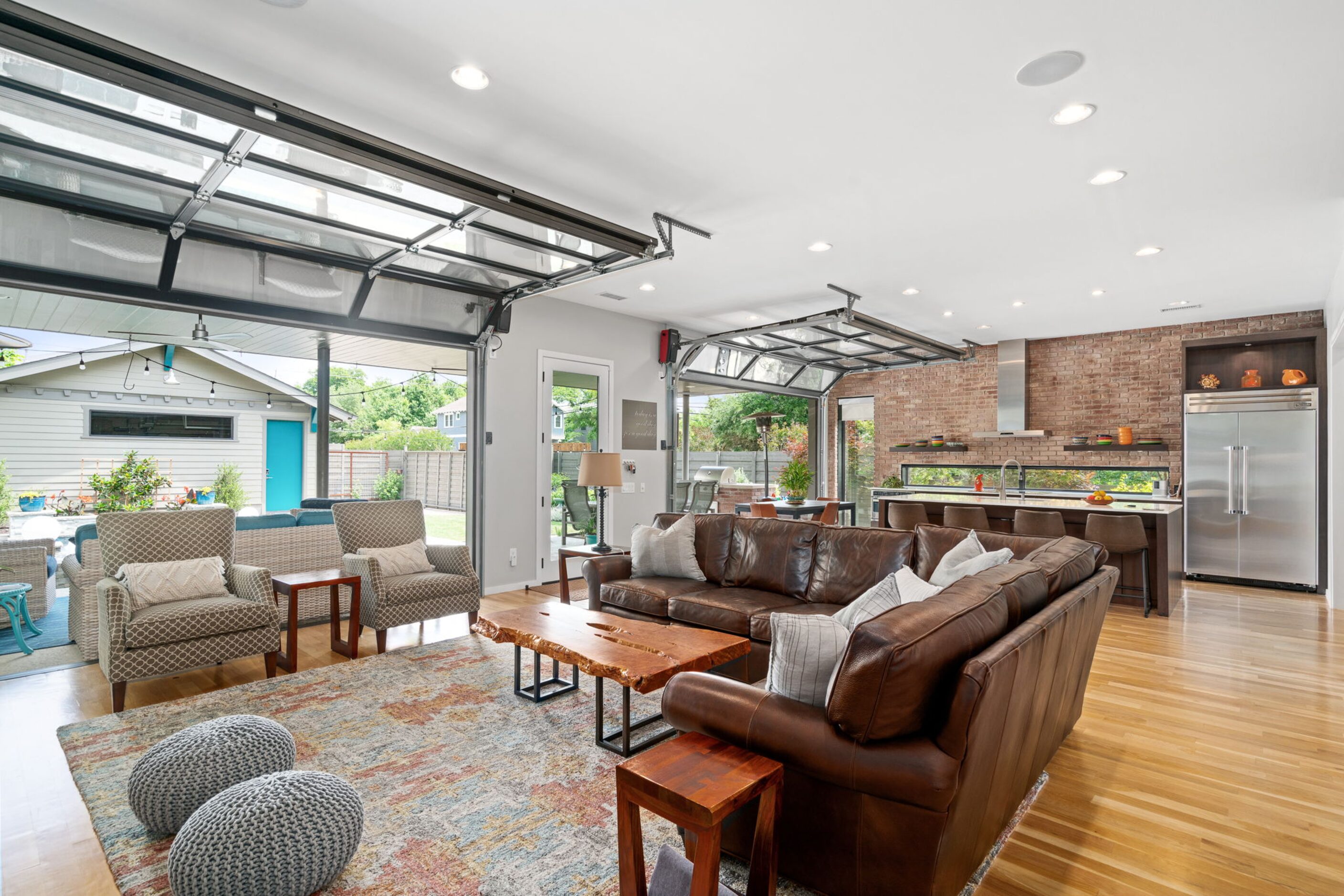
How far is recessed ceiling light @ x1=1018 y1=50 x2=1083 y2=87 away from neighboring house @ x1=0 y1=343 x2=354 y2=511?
213 inches

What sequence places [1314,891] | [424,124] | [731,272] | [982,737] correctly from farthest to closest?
[731,272]
[424,124]
[1314,891]
[982,737]

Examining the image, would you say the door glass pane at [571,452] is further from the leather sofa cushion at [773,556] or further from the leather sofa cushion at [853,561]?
the leather sofa cushion at [853,561]

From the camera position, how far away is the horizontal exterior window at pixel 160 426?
5887 mm

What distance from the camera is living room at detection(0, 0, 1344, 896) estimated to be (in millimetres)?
1950

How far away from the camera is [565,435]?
6.64m

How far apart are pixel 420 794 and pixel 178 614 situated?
1.93 m

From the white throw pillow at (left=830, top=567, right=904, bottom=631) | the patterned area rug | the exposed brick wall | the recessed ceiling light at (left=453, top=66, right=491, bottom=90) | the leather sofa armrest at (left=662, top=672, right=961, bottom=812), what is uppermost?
the recessed ceiling light at (left=453, top=66, right=491, bottom=90)

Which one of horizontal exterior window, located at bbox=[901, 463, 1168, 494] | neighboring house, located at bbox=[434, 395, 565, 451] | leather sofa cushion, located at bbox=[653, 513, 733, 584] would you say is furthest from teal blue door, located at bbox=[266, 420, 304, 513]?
horizontal exterior window, located at bbox=[901, 463, 1168, 494]

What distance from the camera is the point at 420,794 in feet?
8.09

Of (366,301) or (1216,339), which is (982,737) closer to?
(366,301)

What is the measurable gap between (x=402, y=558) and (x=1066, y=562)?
4035 millimetres

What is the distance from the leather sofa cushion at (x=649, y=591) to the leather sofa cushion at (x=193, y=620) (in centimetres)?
198

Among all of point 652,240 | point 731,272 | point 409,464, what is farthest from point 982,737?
point 409,464

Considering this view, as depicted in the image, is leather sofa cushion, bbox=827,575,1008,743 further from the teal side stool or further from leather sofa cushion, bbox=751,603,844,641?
the teal side stool
